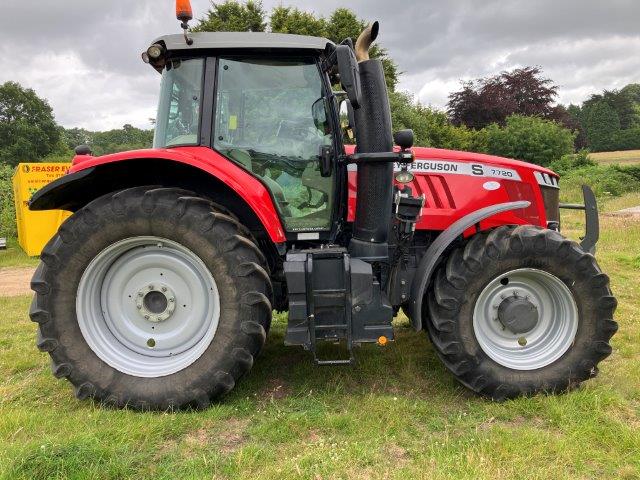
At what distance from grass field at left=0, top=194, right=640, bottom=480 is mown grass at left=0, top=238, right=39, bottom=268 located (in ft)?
24.9

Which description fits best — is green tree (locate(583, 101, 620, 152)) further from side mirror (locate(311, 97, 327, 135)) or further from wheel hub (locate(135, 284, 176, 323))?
wheel hub (locate(135, 284, 176, 323))

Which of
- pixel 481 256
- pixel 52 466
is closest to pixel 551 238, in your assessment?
pixel 481 256

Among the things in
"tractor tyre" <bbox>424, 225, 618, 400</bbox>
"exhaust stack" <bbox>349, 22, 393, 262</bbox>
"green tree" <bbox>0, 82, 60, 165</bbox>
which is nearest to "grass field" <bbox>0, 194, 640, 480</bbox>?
"tractor tyre" <bbox>424, 225, 618, 400</bbox>

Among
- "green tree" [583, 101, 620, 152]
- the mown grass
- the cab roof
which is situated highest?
"green tree" [583, 101, 620, 152]

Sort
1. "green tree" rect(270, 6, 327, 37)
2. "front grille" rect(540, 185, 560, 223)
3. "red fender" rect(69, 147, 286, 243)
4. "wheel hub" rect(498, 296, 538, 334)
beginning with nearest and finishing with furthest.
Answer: "red fender" rect(69, 147, 286, 243)
"wheel hub" rect(498, 296, 538, 334)
"front grille" rect(540, 185, 560, 223)
"green tree" rect(270, 6, 327, 37)

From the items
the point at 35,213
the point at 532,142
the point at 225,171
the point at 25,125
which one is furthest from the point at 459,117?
the point at 25,125

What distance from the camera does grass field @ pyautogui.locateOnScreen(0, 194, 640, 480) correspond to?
236cm

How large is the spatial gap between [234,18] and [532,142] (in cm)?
1477

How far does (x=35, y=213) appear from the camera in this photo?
10.7 metres

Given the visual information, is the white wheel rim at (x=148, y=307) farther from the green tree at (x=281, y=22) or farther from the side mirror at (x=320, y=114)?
the green tree at (x=281, y=22)

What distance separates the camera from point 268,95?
10.5 feet

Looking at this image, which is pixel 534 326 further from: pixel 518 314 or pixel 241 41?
pixel 241 41

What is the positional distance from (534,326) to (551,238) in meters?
0.59

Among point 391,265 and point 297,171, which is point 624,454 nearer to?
point 391,265
